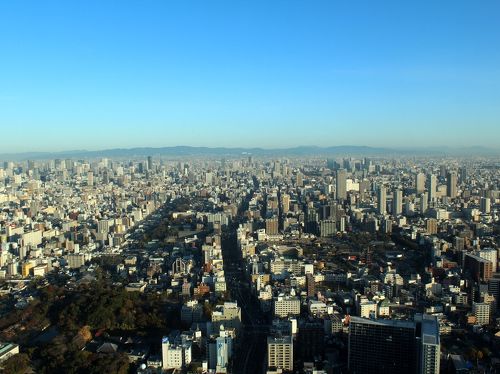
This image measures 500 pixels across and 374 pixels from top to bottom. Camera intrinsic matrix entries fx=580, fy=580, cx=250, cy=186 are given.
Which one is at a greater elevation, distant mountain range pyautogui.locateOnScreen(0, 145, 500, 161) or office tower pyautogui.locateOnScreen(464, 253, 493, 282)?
distant mountain range pyautogui.locateOnScreen(0, 145, 500, 161)

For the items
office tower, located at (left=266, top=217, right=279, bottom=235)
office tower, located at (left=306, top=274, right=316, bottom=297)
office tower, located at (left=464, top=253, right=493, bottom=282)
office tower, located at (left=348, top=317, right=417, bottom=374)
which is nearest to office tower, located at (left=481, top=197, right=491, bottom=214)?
office tower, located at (left=266, top=217, right=279, bottom=235)

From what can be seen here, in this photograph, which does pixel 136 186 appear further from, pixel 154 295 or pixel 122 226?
pixel 154 295

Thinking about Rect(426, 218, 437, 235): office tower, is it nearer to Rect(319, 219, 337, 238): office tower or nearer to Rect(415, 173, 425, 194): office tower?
Rect(319, 219, 337, 238): office tower

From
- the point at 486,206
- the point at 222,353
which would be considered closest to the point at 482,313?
the point at 222,353

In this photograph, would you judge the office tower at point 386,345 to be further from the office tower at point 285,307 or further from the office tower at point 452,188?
the office tower at point 452,188

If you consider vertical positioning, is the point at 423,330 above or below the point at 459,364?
above

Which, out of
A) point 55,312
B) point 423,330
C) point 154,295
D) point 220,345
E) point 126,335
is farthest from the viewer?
point 154,295

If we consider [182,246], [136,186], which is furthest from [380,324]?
[136,186]
